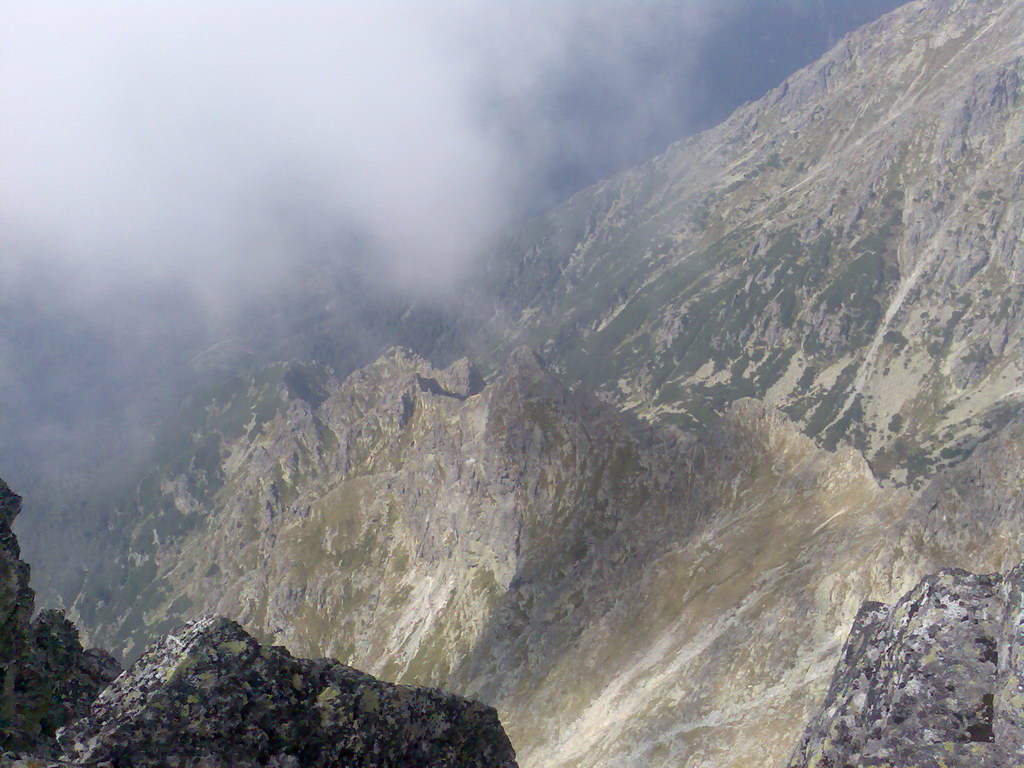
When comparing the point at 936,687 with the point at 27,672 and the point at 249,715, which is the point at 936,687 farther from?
the point at 27,672

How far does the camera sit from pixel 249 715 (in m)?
16.2

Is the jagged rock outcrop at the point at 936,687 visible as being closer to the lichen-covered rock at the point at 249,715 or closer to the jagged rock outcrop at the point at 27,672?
the lichen-covered rock at the point at 249,715

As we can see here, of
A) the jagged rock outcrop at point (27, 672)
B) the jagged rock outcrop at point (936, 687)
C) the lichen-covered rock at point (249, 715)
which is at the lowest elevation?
the jagged rock outcrop at point (936, 687)

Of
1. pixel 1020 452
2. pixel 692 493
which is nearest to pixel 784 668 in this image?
pixel 1020 452

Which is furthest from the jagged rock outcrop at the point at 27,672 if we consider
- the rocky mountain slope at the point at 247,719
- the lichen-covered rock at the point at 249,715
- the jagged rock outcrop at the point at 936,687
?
the jagged rock outcrop at the point at 936,687

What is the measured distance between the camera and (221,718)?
51.9 ft

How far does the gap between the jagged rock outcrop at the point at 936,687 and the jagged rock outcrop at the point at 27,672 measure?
67.2 ft

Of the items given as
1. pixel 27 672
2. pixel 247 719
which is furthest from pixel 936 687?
pixel 27 672

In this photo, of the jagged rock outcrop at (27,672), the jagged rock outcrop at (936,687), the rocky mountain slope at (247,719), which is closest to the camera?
the jagged rock outcrop at (936,687)

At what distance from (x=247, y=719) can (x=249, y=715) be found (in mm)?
117

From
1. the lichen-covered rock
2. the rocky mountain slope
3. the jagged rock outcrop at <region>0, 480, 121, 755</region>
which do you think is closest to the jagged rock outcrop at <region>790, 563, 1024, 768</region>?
the rocky mountain slope

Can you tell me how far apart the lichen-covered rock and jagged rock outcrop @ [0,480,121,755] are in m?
4.93

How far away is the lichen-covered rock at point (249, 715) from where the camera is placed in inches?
596

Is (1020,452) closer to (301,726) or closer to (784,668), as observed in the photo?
(784,668)
